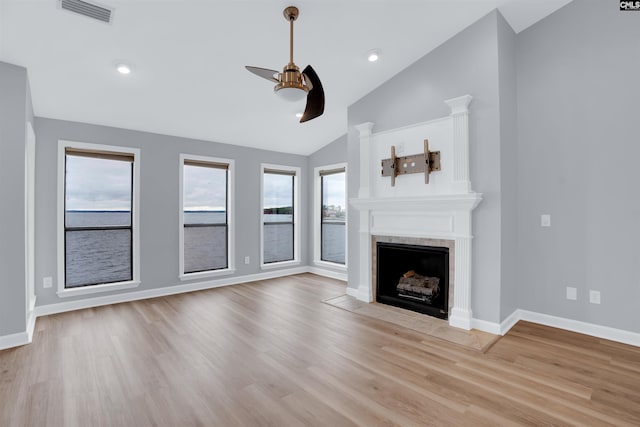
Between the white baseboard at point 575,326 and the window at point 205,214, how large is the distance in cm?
446

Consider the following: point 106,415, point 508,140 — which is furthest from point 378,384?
point 508,140

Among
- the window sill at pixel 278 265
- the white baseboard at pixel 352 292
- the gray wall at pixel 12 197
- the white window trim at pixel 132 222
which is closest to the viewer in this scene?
the gray wall at pixel 12 197

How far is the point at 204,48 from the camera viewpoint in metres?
3.17

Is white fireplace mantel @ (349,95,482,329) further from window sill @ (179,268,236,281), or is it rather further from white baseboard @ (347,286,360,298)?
window sill @ (179,268,236,281)

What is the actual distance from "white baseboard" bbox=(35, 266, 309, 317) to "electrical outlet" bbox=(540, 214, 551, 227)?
174 inches

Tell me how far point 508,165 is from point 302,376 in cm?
312

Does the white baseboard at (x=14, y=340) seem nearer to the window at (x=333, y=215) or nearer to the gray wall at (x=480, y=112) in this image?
the window at (x=333, y=215)

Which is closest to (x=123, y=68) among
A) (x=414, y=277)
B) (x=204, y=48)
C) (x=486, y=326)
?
(x=204, y=48)

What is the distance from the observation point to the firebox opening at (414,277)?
12.5 ft

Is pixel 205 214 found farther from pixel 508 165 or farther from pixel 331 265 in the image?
pixel 508 165

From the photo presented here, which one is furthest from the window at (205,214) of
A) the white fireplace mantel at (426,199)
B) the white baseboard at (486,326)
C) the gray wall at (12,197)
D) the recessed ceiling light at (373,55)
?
the white baseboard at (486,326)

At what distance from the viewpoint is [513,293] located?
367 cm

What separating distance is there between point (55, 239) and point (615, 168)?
6.60 meters

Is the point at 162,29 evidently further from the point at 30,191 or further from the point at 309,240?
the point at 309,240
